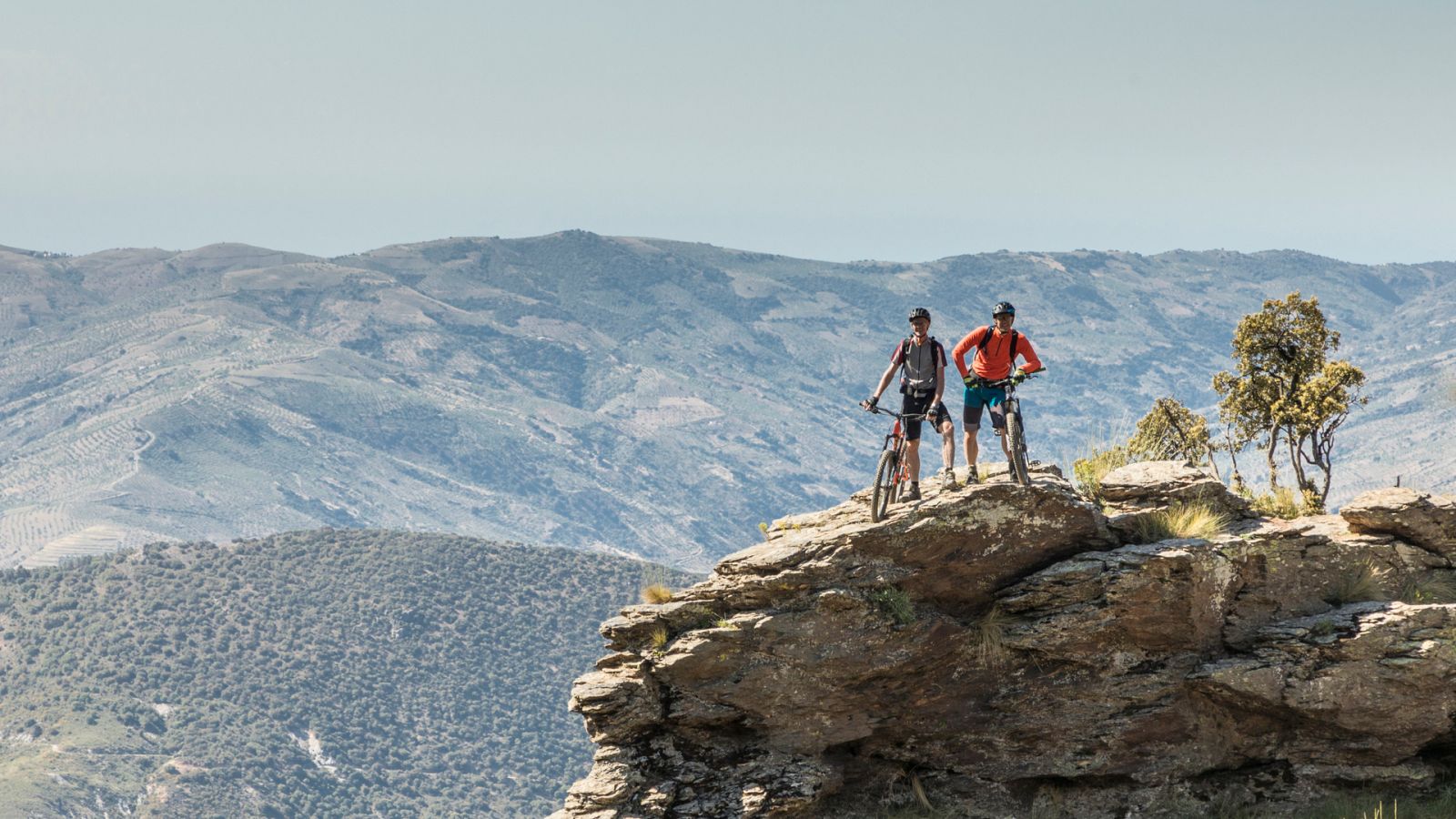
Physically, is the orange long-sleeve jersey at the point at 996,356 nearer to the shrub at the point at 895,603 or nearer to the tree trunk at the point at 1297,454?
the shrub at the point at 895,603

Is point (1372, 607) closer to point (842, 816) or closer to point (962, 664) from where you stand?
point (962, 664)

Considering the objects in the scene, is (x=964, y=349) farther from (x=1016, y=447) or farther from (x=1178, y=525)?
(x=1178, y=525)

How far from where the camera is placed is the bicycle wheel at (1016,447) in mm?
24750

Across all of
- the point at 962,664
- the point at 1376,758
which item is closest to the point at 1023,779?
the point at 962,664

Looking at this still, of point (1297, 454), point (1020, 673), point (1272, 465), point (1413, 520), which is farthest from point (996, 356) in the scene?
point (1297, 454)

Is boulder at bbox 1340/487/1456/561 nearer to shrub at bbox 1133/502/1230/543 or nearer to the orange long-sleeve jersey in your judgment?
shrub at bbox 1133/502/1230/543

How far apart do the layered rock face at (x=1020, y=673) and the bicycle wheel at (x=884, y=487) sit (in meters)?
0.47

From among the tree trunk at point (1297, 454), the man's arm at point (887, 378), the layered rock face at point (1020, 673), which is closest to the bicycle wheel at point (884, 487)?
the layered rock face at point (1020, 673)

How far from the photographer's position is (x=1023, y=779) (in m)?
25.4

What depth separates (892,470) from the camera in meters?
25.2

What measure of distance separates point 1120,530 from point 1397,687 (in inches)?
200

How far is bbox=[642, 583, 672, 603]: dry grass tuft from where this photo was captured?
26.4m

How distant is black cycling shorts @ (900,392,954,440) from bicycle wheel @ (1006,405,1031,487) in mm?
1068

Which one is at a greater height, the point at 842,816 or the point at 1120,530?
the point at 1120,530
